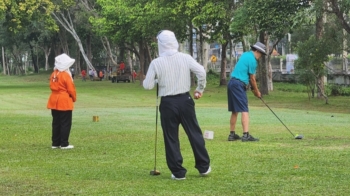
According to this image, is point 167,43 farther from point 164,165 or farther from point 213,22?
point 213,22

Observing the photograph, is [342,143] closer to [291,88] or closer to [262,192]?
[262,192]

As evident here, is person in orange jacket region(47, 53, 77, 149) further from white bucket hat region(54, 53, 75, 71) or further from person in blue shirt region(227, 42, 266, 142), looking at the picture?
person in blue shirt region(227, 42, 266, 142)

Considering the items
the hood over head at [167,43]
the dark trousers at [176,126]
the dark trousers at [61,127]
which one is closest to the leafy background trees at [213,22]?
the dark trousers at [61,127]

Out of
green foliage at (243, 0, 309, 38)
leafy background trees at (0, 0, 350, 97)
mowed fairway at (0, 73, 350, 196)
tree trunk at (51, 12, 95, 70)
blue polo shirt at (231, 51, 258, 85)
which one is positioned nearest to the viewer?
mowed fairway at (0, 73, 350, 196)

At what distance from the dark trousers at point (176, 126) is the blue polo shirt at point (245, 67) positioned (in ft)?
13.8

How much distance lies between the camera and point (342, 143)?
12.8 metres

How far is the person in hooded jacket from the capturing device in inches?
352

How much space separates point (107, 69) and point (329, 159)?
270 ft

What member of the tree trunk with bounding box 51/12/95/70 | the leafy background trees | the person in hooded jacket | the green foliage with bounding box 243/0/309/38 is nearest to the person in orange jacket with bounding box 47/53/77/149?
the person in hooded jacket

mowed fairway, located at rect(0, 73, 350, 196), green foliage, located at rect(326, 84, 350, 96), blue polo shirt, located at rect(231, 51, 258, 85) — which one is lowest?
green foliage, located at rect(326, 84, 350, 96)

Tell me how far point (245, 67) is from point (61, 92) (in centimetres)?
362

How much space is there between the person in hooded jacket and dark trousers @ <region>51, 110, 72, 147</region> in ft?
14.7

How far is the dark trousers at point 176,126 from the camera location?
8913 mm

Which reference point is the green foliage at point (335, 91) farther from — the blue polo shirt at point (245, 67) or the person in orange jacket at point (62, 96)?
the person in orange jacket at point (62, 96)
